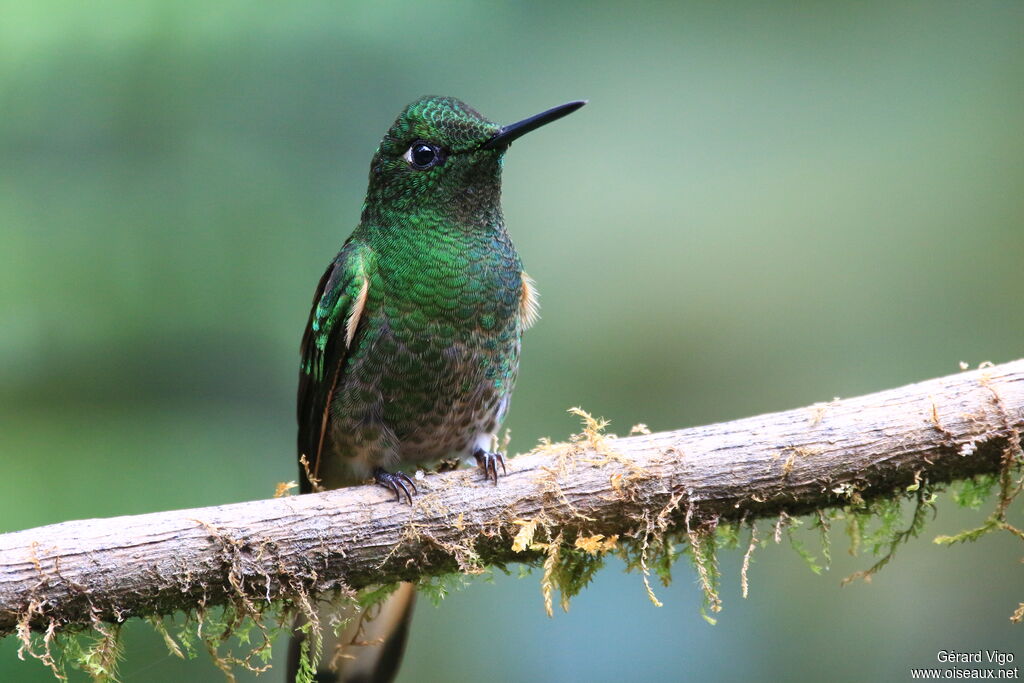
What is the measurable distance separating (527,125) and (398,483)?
1.29 m

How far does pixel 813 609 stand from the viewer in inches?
213

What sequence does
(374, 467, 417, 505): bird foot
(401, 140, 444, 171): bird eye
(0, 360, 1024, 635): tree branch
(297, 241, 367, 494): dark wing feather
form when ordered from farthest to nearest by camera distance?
(401, 140, 444, 171): bird eye, (297, 241, 367, 494): dark wing feather, (374, 467, 417, 505): bird foot, (0, 360, 1024, 635): tree branch

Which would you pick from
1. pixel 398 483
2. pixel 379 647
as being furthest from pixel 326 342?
pixel 379 647

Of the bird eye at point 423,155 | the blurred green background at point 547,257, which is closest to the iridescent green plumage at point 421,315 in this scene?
the bird eye at point 423,155

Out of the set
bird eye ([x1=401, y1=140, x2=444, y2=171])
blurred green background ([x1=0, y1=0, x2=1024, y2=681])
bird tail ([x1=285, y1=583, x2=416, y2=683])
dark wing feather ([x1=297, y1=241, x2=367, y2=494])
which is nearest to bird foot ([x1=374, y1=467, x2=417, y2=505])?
dark wing feather ([x1=297, y1=241, x2=367, y2=494])

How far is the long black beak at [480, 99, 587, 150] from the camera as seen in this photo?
10.3ft

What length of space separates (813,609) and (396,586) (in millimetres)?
3296

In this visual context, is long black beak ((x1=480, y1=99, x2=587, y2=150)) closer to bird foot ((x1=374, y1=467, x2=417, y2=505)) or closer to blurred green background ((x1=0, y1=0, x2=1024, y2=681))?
bird foot ((x1=374, y1=467, x2=417, y2=505))

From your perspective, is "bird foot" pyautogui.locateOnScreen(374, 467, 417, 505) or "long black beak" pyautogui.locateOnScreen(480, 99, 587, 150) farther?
"long black beak" pyautogui.locateOnScreen(480, 99, 587, 150)

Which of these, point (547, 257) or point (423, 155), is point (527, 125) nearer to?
point (423, 155)

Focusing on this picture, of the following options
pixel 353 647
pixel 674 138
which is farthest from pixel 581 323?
pixel 353 647

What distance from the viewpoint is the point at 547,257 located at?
241 inches

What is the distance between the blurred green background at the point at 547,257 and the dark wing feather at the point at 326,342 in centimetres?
A: 237

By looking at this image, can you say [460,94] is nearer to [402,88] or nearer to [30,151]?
[402,88]
